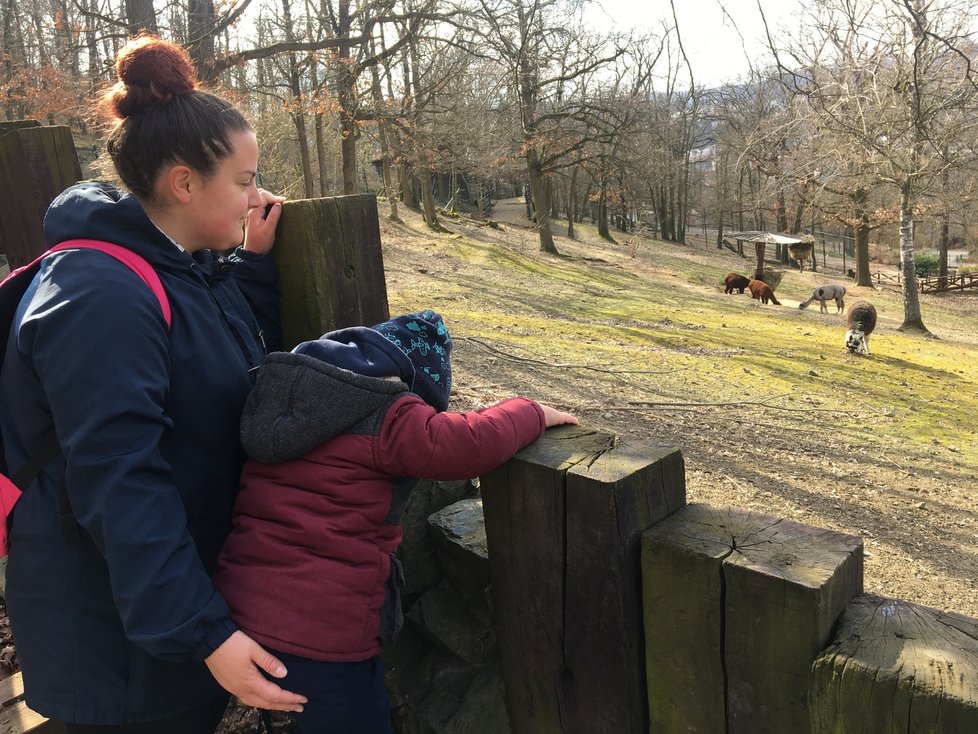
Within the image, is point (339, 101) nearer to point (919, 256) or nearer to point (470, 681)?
point (470, 681)

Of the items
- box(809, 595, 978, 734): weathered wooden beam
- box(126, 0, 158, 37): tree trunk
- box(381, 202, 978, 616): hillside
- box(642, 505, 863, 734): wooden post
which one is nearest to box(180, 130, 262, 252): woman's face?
→ box(642, 505, 863, 734): wooden post

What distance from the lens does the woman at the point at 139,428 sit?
1.36 meters

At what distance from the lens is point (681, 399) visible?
25.2 feet

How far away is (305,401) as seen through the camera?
61.8 inches

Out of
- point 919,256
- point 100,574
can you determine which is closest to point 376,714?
point 100,574

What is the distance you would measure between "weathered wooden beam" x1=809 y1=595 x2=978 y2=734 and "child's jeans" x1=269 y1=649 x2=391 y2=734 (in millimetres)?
933

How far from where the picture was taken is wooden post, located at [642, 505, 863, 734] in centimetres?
137

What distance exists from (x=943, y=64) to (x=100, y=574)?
17.8 m

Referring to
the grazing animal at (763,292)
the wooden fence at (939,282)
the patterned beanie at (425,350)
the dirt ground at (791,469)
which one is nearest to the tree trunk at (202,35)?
the dirt ground at (791,469)

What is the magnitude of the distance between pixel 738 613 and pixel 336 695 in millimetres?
873

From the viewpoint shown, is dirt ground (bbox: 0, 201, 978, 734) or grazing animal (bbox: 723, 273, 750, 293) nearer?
dirt ground (bbox: 0, 201, 978, 734)

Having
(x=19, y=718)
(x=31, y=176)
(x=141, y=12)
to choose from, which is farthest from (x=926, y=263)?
(x=19, y=718)

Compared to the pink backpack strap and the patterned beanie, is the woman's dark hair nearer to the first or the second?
the pink backpack strap

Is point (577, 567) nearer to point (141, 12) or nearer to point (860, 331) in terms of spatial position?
point (141, 12)
